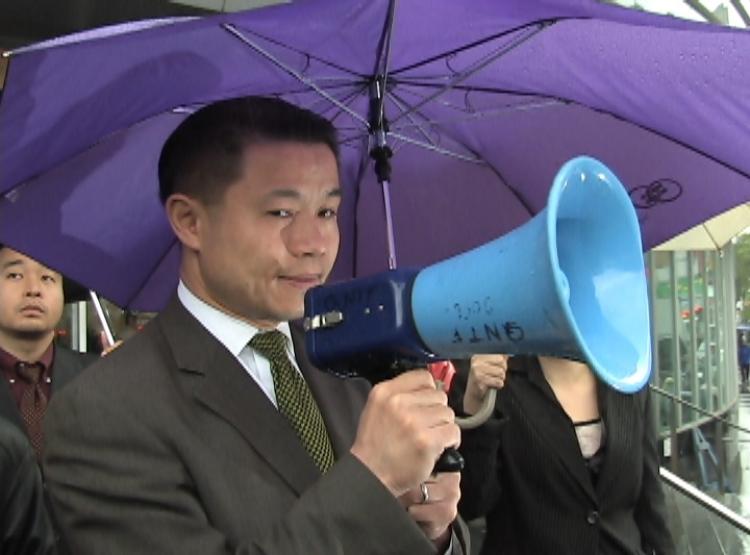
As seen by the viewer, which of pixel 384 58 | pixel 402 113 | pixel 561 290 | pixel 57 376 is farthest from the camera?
pixel 57 376

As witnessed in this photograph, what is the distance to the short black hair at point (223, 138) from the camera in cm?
162

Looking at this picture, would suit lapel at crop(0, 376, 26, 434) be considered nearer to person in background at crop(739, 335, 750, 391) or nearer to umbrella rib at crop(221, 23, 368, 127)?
umbrella rib at crop(221, 23, 368, 127)

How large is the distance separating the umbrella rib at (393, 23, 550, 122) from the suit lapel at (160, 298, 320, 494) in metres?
1.00

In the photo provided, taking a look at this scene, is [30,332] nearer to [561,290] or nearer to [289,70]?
[289,70]

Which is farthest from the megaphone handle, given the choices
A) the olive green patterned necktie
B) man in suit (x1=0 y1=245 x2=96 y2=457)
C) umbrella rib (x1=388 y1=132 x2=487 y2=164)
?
man in suit (x1=0 y1=245 x2=96 y2=457)

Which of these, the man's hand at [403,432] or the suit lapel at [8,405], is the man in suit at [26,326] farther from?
the man's hand at [403,432]

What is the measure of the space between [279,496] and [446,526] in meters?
0.35

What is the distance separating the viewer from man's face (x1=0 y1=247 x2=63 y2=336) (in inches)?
139

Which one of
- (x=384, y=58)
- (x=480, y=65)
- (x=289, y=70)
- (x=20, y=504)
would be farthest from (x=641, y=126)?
(x=20, y=504)

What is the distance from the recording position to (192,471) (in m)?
1.39

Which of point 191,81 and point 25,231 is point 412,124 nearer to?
point 191,81

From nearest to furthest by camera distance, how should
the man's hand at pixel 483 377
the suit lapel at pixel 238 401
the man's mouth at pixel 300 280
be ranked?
the suit lapel at pixel 238 401
the man's mouth at pixel 300 280
the man's hand at pixel 483 377

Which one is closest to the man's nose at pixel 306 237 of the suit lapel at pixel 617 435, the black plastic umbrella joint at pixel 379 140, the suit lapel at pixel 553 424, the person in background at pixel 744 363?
the black plastic umbrella joint at pixel 379 140

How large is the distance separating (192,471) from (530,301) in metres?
0.68
